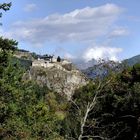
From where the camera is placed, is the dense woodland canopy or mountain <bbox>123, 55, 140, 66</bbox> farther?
the dense woodland canopy

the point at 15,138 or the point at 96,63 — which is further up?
the point at 96,63

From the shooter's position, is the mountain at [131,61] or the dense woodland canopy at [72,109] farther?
the dense woodland canopy at [72,109]

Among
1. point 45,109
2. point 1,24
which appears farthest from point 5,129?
point 45,109

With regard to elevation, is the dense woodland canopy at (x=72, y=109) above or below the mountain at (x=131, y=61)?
below

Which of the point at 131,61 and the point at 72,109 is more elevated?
the point at 131,61

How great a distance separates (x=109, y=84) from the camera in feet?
83.0

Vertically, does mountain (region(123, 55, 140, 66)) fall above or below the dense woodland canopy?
above

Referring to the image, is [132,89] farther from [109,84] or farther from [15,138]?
[109,84]

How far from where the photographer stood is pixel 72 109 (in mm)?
42375

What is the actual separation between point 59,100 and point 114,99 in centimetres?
8132

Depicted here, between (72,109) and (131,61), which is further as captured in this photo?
(72,109)

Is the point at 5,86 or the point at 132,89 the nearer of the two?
the point at 5,86

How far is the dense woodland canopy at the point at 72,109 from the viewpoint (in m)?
31.2

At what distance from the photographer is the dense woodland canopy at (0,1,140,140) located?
102 ft
